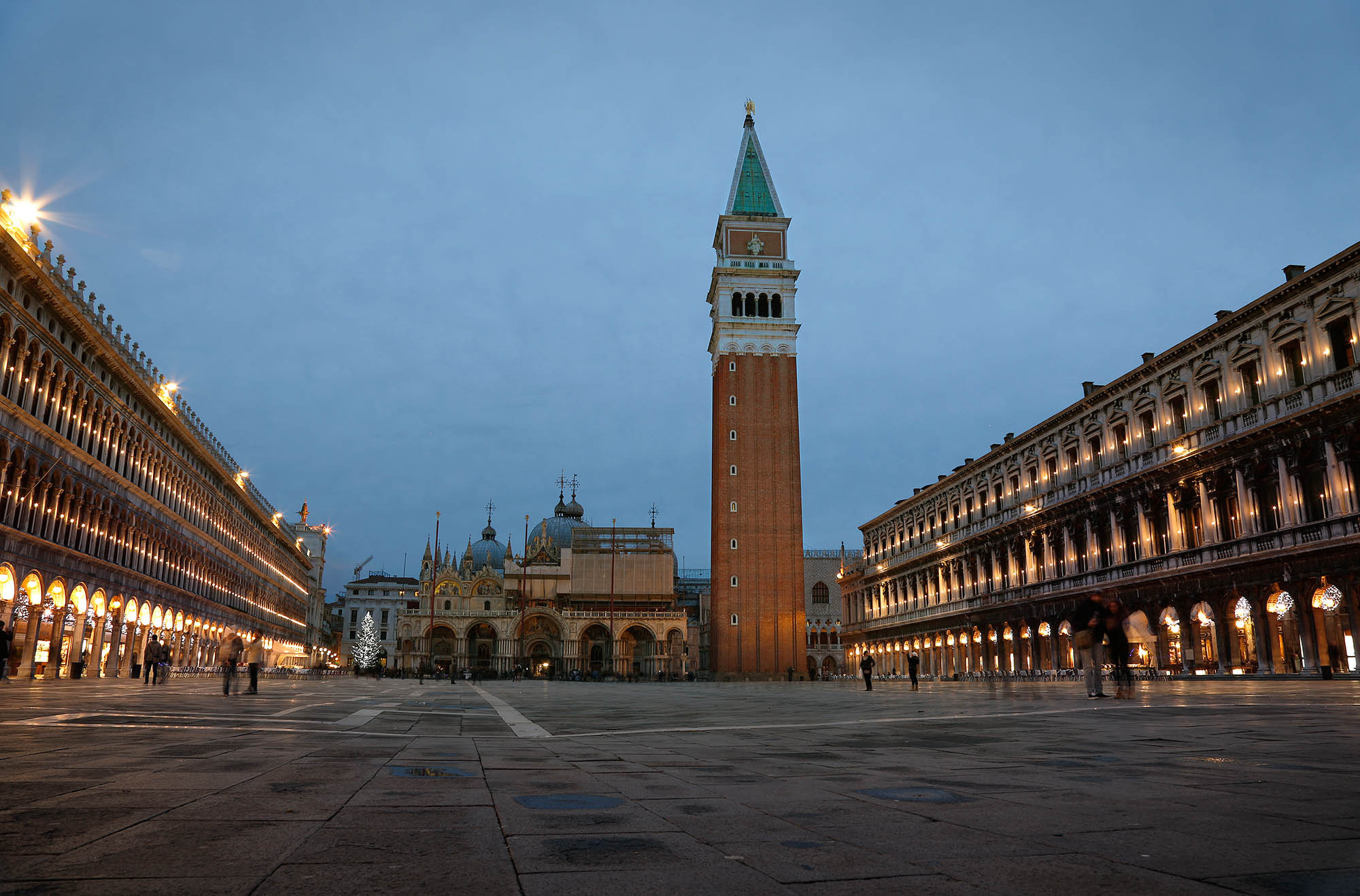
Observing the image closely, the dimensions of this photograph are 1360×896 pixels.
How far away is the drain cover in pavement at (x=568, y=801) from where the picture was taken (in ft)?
16.5

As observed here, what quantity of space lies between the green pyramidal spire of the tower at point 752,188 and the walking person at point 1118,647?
63.9 metres

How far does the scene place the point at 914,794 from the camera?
18.4 feet

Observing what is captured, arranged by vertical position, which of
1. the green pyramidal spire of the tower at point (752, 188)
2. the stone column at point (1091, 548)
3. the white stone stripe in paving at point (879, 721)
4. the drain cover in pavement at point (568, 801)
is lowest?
the white stone stripe in paving at point (879, 721)

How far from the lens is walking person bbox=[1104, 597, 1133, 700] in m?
17.4

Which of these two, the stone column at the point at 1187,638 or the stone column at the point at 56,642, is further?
the stone column at the point at 1187,638

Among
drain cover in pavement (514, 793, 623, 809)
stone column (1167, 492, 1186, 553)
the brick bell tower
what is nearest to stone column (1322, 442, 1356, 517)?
stone column (1167, 492, 1186, 553)

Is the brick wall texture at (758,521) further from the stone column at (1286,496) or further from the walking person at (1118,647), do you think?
the walking person at (1118,647)

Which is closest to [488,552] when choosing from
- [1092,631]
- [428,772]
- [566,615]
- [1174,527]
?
[566,615]

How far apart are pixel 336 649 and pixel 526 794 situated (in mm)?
162392

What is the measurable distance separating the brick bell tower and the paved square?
58.6m

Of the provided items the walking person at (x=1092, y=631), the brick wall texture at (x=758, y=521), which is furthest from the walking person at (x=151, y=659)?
the brick wall texture at (x=758, y=521)

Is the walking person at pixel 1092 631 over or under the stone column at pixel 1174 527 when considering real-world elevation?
under

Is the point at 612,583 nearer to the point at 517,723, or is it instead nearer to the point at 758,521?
the point at 758,521

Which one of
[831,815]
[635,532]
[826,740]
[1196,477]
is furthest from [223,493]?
[831,815]
